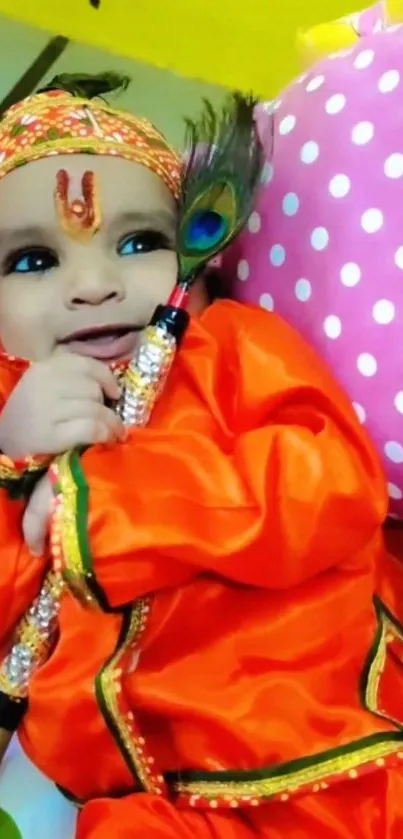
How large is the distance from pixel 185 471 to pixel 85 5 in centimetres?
79

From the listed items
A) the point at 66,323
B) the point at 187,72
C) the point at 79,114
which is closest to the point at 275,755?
the point at 66,323

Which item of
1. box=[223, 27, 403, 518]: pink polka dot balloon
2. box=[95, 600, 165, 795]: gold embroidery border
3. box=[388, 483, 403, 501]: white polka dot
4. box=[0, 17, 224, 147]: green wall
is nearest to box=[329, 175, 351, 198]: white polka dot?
box=[223, 27, 403, 518]: pink polka dot balloon

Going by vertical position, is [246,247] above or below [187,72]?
below

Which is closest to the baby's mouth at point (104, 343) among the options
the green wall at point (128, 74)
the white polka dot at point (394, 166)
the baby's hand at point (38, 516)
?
the baby's hand at point (38, 516)

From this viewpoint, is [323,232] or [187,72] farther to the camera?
[187,72]

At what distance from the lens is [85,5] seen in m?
1.29

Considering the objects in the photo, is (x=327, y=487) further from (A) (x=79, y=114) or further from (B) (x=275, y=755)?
(A) (x=79, y=114)

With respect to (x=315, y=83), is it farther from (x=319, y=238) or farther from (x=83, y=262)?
(x=83, y=262)

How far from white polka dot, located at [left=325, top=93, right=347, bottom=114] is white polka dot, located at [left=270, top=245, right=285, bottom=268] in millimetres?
103

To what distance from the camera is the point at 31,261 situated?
2.61 ft

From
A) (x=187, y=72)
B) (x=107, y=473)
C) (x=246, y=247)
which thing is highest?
(x=187, y=72)

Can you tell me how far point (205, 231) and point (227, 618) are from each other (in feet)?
0.83

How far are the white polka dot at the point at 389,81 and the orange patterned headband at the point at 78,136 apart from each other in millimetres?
158

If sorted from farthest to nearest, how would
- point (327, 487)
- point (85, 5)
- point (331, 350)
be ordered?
point (85, 5) → point (331, 350) → point (327, 487)
